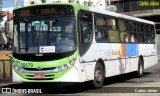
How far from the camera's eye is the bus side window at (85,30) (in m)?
13.3

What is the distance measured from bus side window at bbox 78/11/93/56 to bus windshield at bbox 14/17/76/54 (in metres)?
0.39

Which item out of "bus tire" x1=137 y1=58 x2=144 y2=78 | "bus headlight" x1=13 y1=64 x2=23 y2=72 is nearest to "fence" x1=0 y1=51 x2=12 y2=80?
"bus headlight" x1=13 y1=64 x2=23 y2=72

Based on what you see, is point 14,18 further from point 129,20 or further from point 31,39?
point 129,20

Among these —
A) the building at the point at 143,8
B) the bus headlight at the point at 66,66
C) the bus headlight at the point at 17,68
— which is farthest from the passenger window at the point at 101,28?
the building at the point at 143,8

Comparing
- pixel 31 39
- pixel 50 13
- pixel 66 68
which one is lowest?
pixel 66 68

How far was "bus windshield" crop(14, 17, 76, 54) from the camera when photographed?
12953mm

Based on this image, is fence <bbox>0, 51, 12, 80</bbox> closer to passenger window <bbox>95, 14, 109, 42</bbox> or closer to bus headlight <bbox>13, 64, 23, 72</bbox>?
bus headlight <bbox>13, 64, 23, 72</bbox>

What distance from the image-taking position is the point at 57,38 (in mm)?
12984

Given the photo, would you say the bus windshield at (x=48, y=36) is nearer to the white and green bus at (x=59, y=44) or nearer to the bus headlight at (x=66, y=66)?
the white and green bus at (x=59, y=44)

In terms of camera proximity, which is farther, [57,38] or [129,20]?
[129,20]

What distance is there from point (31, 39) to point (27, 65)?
0.89 meters

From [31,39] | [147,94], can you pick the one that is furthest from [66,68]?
[147,94]

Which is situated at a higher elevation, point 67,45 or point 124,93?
point 67,45

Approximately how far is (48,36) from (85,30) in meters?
1.44
